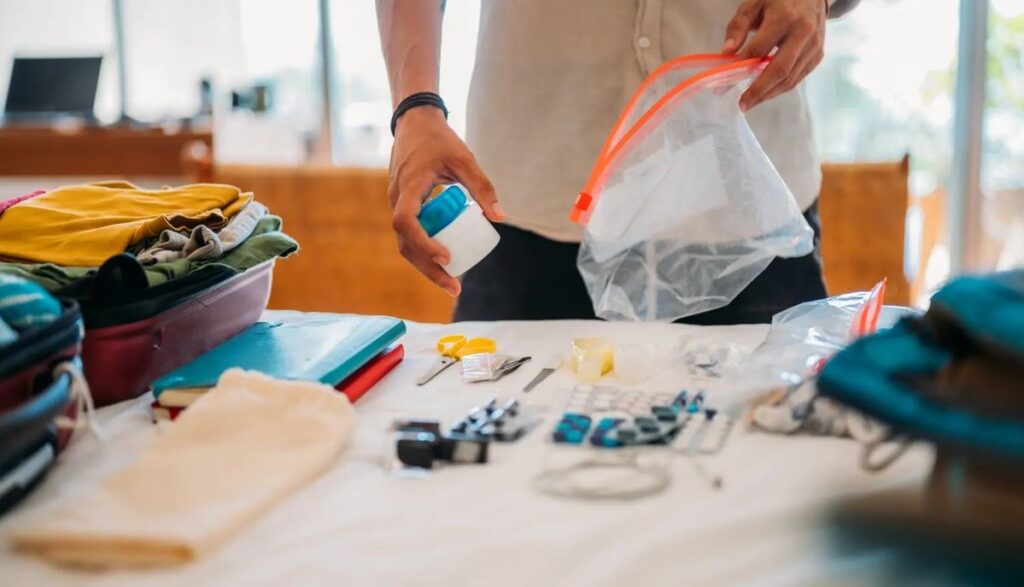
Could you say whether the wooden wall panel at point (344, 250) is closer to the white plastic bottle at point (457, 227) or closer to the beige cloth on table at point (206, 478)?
the white plastic bottle at point (457, 227)

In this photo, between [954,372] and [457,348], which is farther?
[457,348]

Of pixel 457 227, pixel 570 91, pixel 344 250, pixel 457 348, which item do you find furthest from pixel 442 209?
pixel 344 250

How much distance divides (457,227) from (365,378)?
0.46ft

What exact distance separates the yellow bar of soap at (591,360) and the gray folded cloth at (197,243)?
1.04 feet

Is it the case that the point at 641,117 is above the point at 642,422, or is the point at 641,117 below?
above

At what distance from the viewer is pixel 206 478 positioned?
0.53 m

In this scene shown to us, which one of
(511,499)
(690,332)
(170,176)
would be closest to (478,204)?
(690,332)

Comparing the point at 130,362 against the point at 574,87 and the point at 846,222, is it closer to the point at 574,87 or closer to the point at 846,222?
the point at 574,87

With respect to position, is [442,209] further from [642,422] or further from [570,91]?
[570,91]

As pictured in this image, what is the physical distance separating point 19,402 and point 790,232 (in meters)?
0.67

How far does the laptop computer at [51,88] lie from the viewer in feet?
11.0

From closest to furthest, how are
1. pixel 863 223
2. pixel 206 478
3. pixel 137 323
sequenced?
1. pixel 206 478
2. pixel 137 323
3. pixel 863 223

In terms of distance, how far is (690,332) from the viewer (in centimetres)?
89

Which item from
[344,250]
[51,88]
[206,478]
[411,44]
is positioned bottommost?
[344,250]
